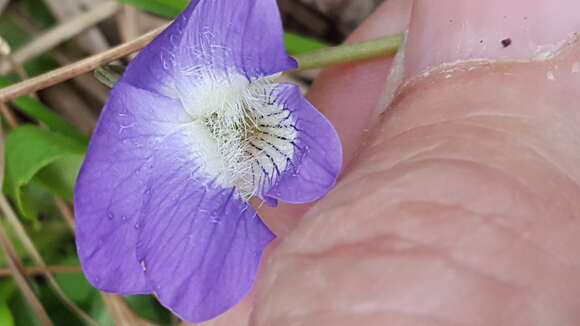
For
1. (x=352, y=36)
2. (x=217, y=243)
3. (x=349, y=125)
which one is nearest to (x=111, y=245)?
(x=217, y=243)

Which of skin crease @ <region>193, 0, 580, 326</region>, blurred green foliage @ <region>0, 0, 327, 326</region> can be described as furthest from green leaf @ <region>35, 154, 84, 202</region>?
skin crease @ <region>193, 0, 580, 326</region>

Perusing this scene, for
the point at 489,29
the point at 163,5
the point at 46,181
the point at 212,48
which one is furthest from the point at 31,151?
the point at 489,29

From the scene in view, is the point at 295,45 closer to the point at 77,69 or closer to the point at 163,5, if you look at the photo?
the point at 163,5

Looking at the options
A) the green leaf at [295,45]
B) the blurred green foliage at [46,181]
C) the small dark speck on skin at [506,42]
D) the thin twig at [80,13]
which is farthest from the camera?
the thin twig at [80,13]

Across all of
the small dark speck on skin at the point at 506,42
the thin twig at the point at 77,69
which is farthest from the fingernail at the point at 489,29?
the thin twig at the point at 77,69

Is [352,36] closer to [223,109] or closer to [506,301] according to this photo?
[223,109]

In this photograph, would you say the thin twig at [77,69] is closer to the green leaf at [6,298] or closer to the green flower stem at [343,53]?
the green flower stem at [343,53]
